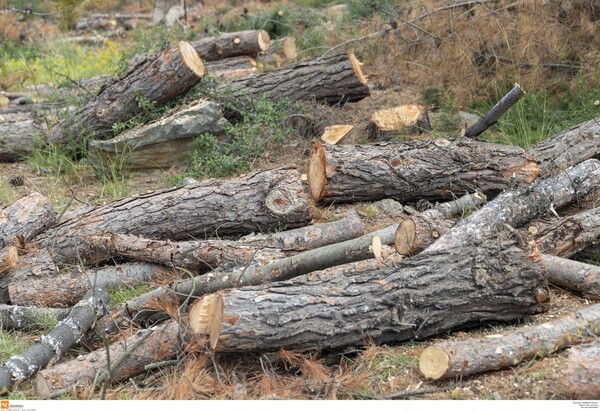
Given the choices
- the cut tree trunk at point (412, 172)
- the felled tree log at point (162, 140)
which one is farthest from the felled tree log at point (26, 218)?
the cut tree trunk at point (412, 172)

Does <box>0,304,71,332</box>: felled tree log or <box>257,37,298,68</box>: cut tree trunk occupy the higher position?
<box>0,304,71,332</box>: felled tree log

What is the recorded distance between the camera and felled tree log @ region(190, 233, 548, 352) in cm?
382

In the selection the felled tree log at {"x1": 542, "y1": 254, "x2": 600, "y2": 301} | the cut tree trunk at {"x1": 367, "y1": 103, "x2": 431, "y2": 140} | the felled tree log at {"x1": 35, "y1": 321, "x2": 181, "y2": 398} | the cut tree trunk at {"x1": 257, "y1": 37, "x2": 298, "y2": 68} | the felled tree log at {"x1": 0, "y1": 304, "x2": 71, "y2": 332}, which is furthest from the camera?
the cut tree trunk at {"x1": 257, "y1": 37, "x2": 298, "y2": 68}

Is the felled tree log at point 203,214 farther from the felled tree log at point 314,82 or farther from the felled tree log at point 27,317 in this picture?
the felled tree log at point 314,82

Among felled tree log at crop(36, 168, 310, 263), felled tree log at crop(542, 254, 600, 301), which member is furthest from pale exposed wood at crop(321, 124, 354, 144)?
felled tree log at crop(542, 254, 600, 301)

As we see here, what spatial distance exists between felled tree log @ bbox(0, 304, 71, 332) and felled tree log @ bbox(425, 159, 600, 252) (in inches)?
87.5

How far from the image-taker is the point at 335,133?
7137 millimetres

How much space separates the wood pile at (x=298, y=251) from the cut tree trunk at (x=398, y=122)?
1.96ft

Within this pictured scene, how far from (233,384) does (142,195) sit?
80.0 inches

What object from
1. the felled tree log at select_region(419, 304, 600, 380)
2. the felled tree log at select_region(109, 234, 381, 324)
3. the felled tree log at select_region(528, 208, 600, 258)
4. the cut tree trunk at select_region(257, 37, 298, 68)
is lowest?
the cut tree trunk at select_region(257, 37, 298, 68)

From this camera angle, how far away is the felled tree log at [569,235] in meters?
4.84

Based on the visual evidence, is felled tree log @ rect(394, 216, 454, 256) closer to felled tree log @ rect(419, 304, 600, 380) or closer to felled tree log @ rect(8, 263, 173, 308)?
felled tree log @ rect(419, 304, 600, 380)

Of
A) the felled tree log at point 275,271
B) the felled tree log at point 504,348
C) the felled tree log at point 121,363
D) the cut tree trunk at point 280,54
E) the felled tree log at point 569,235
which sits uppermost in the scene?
the felled tree log at point 275,271

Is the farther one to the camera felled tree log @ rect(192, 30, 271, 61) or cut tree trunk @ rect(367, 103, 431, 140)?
felled tree log @ rect(192, 30, 271, 61)
